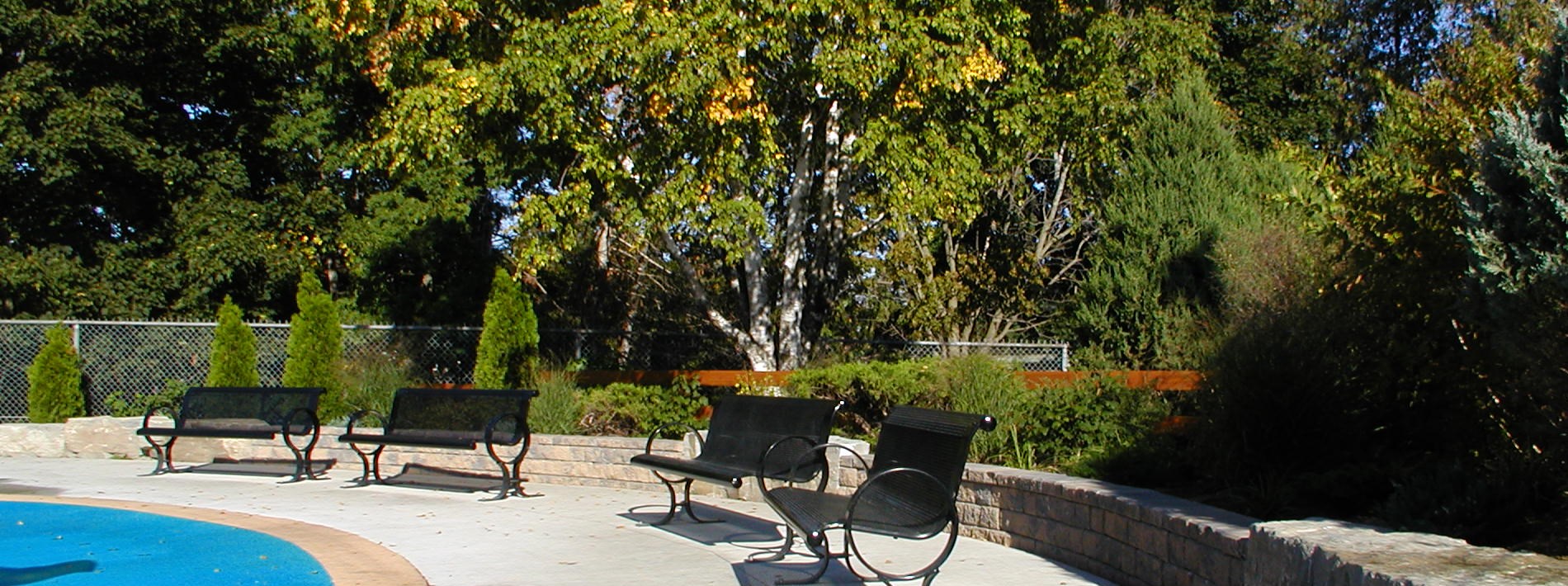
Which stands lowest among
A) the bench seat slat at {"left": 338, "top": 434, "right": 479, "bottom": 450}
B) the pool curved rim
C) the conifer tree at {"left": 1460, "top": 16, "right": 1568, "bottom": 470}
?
the pool curved rim

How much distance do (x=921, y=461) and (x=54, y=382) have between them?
40.7 feet

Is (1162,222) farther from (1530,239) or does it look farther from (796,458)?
(1530,239)

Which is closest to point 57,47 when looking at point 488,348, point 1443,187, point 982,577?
point 488,348

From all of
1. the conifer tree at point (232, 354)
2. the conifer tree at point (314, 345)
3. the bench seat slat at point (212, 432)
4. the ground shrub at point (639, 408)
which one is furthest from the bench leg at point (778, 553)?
the conifer tree at point (232, 354)

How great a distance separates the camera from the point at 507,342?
1585cm

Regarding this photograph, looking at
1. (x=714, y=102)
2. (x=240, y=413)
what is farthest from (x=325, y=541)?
(x=714, y=102)

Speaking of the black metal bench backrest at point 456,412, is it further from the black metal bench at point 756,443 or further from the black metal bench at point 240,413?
the black metal bench at point 756,443

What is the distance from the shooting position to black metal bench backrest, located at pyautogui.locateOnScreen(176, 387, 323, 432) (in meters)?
12.1

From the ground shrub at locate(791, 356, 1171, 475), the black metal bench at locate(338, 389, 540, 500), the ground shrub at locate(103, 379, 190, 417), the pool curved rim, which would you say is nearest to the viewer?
the pool curved rim

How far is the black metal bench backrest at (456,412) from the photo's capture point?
34.9 feet

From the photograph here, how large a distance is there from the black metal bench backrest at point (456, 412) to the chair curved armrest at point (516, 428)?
0.01 m

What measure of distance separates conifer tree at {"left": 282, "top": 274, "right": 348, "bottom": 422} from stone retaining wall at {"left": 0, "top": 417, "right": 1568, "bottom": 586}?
193 centimetres

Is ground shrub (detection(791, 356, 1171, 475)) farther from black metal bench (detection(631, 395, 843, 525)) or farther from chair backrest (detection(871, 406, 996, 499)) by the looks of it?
chair backrest (detection(871, 406, 996, 499))

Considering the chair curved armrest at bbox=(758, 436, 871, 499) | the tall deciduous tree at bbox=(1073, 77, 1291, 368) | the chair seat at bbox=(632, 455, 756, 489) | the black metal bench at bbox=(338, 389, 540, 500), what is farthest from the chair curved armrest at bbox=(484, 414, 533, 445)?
the tall deciduous tree at bbox=(1073, 77, 1291, 368)
